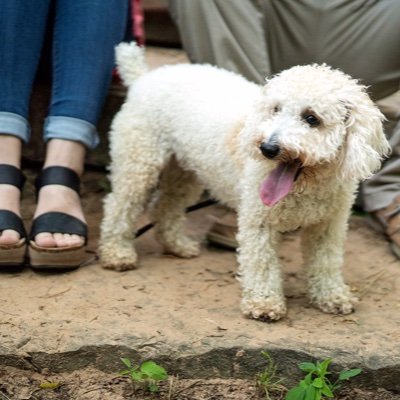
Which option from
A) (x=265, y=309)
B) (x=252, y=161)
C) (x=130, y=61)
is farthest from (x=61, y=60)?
(x=265, y=309)

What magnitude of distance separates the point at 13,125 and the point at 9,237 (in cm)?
47

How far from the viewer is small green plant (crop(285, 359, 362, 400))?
2.24 m

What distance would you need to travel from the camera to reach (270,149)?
2295 mm

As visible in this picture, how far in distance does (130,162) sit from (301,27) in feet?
2.97

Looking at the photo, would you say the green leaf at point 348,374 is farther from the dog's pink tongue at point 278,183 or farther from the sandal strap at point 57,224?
the sandal strap at point 57,224

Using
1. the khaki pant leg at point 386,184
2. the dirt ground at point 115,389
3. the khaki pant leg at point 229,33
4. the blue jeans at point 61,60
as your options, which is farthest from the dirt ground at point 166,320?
the khaki pant leg at point 229,33

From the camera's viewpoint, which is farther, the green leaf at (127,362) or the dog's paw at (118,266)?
the dog's paw at (118,266)

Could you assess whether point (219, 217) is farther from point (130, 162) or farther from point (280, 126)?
point (280, 126)

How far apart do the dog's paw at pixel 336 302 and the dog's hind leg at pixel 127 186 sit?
30.0 inches

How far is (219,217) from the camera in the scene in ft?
11.5

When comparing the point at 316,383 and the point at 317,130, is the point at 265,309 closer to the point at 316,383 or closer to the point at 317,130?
the point at 316,383

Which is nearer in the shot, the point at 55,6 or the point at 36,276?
the point at 36,276

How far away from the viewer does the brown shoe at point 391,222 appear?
319 centimetres

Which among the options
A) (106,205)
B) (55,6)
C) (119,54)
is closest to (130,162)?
(106,205)
